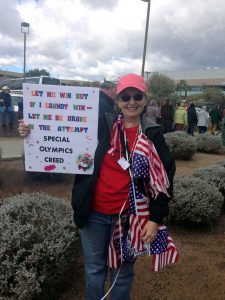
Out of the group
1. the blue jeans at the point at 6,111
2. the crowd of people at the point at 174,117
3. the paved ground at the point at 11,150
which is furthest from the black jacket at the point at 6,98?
the crowd of people at the point at 174,117

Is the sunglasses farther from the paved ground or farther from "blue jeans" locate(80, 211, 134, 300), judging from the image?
the paved ground

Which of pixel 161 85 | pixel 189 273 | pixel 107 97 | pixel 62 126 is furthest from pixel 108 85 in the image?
pixel 161 85

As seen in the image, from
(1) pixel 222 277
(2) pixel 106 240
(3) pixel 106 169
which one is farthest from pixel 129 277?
(1) pixel 222 277

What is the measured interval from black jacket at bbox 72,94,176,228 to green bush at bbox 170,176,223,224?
2.51 m

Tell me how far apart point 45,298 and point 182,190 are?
2.54m

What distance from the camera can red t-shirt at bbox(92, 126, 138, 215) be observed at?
2.21 m

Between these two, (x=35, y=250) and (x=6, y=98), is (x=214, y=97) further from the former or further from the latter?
(x=35, y=250)

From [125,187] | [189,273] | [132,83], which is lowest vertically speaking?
[189,273]

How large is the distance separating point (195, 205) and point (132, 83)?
9.47 ft

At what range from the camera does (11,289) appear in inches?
99.0

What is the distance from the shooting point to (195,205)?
4.61 meters

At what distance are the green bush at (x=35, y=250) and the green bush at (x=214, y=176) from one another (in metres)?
2.98

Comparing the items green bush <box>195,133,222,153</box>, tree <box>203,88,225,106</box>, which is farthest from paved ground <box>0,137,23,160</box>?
tree <box>203,88,225,106</box>

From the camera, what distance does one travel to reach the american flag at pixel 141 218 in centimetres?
213
